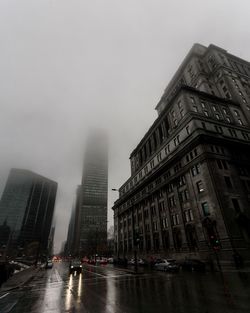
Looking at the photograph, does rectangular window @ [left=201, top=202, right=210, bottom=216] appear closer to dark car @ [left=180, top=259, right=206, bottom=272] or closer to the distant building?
dark car @ [left=180, top=259, right=206, bottom=272]

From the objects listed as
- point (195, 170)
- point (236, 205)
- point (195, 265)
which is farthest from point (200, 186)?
point (195, 265)

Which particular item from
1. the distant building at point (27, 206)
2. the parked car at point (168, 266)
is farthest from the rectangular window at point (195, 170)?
the distant building at point (27, 206)

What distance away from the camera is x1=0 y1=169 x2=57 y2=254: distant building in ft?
514

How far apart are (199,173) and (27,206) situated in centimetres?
17018

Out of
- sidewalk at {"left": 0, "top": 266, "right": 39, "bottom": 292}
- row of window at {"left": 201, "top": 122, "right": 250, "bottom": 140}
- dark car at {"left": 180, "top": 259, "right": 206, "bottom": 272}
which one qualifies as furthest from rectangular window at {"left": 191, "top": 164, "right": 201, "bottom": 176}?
sidewalk at {"left": 0, "top": 266, "right": 39, "bottom": 292}

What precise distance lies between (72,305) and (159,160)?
46.4 m

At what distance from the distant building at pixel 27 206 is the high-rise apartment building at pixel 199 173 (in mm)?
122881

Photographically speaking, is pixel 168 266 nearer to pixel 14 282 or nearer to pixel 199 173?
pixel 199 173

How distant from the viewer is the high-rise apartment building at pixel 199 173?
101 ft

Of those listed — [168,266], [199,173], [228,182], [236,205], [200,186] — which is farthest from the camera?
[199,173]

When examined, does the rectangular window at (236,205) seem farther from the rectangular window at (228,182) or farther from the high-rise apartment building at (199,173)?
the rectangular window at (228,182)

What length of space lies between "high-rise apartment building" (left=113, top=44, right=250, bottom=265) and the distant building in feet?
403

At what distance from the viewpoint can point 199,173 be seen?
35750 millimetres

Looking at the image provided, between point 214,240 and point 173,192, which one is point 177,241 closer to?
point 173,192
